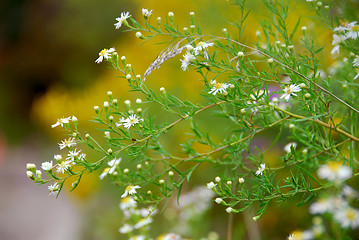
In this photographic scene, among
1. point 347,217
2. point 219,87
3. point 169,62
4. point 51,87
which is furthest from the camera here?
point 51,87

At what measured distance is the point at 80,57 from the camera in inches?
287

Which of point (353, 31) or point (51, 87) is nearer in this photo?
point (353, 31)

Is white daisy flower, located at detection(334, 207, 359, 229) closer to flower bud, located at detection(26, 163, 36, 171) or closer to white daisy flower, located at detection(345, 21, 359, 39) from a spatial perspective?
white daisy flower, located at detection(345, 21, 359, 39)

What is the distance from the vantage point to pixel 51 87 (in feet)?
25.1

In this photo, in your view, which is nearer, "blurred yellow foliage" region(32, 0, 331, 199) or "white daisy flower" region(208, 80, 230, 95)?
"white daisy flower" region(208, 80, 230, 95)

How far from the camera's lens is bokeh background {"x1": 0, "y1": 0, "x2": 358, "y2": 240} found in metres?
4.52

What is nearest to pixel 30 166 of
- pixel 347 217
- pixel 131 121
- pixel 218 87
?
pixel 131 121

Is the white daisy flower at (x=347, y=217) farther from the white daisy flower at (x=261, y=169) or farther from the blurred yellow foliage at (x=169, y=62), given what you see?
the blurred yellow foliage at (x=169, y=62)

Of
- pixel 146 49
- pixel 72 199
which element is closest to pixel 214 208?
pixel 146 49

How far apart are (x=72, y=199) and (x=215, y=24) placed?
372 cm

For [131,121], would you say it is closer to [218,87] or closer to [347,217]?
[218,87]

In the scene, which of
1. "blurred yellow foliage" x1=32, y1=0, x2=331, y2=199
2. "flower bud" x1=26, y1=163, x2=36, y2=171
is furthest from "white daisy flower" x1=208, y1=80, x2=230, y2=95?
"blurred yellow foliage" x1=32, y1=0, x2=331, y2=199

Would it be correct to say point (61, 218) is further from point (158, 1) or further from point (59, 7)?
point (59, 7)

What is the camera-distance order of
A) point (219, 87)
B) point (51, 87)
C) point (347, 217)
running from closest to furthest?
point (347, 217) → point (219, 87) → point (51, 87)
